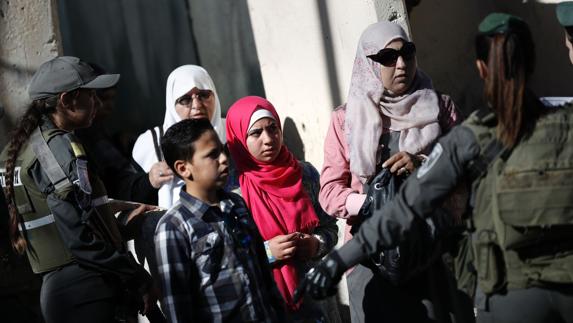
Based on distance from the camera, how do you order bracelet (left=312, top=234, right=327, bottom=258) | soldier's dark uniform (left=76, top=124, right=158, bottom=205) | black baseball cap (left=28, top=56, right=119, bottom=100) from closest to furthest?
black baseball cap (left=28, top=56, right=119, bottom=100), bracelet (left=312, top=234, right=327, bottom=258), soldier's dark uniform (left=76, top=124, right=158, bottom=205)

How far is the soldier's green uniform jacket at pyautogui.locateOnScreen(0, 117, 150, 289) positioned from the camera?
3.48m

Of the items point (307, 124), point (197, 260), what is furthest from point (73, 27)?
point (197, 260)

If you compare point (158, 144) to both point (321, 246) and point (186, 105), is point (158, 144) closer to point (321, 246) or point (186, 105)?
point (186, 105)

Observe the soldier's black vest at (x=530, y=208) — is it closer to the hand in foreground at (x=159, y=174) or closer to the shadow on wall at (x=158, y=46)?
the hand in foreground at (x=159, y=174)

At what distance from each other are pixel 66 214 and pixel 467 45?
314 centimetres

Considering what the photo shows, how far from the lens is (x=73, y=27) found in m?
5.55

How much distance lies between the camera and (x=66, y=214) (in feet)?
11.4

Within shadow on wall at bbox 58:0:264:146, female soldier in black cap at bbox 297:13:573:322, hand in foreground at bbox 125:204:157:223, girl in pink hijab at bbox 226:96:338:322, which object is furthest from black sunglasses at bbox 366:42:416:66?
shadow on wall at bbox 58:0:264:146

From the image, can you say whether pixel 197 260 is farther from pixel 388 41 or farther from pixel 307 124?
pixel 307 124

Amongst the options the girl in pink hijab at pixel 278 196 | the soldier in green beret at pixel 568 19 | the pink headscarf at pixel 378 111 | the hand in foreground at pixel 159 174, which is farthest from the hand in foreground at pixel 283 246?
the soldier in green beret at pixel 568 19

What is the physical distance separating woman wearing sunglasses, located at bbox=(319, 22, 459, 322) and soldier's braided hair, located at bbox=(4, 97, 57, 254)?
1170 mm

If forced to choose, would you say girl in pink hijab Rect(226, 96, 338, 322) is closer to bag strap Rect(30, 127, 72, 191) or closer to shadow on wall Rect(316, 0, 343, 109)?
shadow on wall Rect(316, 0, 343, 109)

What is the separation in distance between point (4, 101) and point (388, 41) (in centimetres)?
189

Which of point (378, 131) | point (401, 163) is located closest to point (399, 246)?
point (401, 163)
